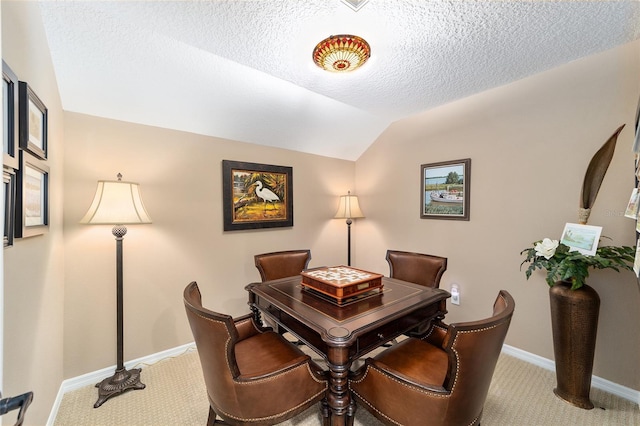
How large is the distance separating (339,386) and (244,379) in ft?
1.52

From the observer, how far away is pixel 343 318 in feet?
4.75

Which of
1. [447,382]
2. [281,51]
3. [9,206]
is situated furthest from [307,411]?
[281,51]

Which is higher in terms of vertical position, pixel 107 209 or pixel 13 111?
pixel 13 111

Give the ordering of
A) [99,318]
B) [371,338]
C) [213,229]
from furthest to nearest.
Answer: [213,229] → [99,318] → [371,338]

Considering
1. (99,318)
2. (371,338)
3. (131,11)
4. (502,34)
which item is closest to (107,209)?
(99,318)

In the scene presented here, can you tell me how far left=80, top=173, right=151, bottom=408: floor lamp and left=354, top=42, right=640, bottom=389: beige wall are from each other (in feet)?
8.78

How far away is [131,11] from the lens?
1.48m

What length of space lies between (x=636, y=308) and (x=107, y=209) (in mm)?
3697

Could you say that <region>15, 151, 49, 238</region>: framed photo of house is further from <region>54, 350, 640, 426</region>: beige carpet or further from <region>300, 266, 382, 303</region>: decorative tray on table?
<region>300, 266, 382, 303</region>: decorative tray on table

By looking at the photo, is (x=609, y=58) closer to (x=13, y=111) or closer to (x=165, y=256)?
(x=13, y=111)

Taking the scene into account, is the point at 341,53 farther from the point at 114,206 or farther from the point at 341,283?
A: the point at 114,206

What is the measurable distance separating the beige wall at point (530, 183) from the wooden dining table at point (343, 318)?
104cm

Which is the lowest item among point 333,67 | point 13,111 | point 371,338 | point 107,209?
point 371,338

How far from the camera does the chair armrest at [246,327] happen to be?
71.8 inches
